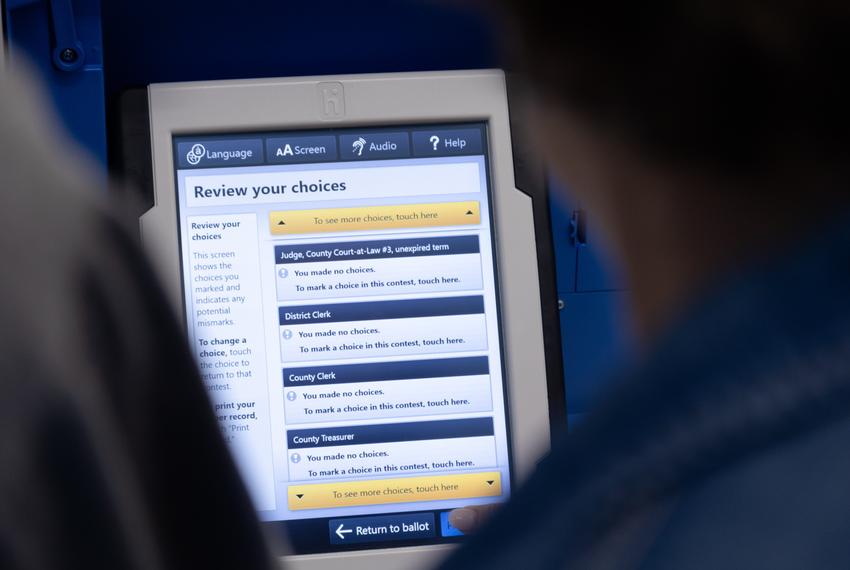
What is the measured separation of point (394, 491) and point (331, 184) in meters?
0.34

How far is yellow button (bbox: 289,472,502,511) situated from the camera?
1248mm

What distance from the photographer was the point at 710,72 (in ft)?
1.46

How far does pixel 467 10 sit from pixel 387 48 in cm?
94

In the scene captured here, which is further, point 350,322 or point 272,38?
point 272,38

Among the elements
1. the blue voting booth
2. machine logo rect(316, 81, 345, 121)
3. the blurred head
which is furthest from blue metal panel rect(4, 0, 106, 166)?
the blurred head

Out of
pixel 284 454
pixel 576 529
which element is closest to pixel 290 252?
pixel 284 454

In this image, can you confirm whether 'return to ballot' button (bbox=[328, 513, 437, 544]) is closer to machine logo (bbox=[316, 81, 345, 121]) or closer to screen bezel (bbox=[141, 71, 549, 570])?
screen bezel (bbox=[141, 71, 549, 570])

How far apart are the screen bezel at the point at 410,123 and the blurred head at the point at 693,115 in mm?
789

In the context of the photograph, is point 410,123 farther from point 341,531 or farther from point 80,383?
point 80,383

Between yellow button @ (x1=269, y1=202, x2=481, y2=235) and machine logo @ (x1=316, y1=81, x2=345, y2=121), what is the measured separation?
0.35ft

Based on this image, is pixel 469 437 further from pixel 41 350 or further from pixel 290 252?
pixel 41 350

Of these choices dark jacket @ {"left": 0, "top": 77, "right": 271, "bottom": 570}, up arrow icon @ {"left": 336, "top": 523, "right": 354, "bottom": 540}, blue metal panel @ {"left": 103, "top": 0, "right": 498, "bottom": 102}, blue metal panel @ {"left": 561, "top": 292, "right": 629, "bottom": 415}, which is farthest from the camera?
blue metal panel @ {"left": 561, "top": 292, "right": 629, "bottom": 415}

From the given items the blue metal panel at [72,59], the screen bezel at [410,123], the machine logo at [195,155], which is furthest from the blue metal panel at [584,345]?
the blue metal panel at [72,59]

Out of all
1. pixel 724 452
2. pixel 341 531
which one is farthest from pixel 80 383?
pixel 341 531
